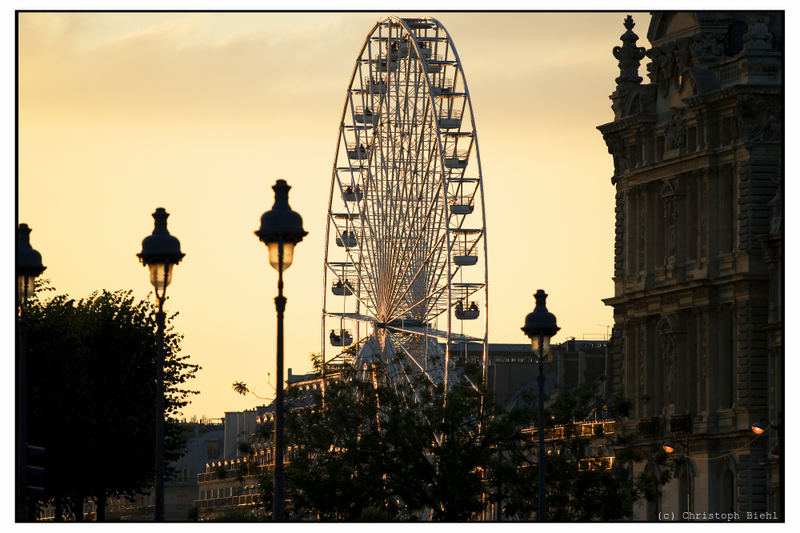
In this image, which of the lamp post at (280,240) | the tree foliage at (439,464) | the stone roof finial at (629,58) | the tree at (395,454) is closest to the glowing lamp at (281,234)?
the lamp post at (280,240)

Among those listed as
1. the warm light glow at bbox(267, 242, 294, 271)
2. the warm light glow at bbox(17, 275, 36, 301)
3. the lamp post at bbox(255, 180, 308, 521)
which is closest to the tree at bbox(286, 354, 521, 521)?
the warm light glow at bbox(17, 275, 36, 301)

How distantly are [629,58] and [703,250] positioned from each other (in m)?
12.0

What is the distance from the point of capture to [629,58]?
106 m

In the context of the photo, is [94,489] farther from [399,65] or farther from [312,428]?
[399,65]

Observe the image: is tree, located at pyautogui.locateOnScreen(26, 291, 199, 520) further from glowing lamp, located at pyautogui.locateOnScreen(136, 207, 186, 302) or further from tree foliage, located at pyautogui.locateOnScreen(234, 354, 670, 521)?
glowing lamp, located at pyautogui.locateOnScreen(136, 207, 186, 302)

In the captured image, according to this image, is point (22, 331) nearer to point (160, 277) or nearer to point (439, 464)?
point (160, 277)

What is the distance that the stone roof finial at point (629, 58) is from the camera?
106 m

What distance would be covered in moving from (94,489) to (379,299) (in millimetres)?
18089

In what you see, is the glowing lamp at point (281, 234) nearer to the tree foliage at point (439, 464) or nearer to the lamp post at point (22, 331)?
the lamp post at point (22, 331)

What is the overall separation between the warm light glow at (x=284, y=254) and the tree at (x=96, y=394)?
141 ft

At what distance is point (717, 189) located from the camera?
9694cm

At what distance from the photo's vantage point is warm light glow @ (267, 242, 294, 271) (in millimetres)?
47219

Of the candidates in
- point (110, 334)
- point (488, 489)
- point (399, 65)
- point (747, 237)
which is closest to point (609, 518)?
point (488, 489)

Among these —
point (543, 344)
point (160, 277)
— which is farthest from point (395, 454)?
point (160, 277)
